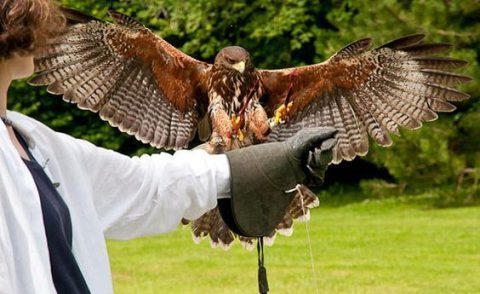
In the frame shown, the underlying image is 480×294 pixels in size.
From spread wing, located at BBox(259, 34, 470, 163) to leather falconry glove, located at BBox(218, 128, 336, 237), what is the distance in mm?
3102

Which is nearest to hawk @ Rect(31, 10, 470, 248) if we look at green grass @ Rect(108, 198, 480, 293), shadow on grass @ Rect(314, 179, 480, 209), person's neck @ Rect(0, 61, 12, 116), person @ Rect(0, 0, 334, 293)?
green grass @ Rect(108, 198, 480, 293)

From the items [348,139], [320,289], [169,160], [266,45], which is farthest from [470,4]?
[169,160]

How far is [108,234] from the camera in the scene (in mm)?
3406

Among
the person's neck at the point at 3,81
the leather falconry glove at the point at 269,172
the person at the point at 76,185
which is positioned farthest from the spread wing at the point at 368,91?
the person's neck at the point at 3,81

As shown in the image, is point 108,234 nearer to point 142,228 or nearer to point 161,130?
point 142,228

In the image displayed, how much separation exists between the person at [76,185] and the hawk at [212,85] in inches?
124

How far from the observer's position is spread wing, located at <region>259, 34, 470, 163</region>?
22.2 feet

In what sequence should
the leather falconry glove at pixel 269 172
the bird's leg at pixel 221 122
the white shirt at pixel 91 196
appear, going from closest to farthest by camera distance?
1. the white shirt at pixel 91 196
2. the leather falconry glove at pixel 269 172
3. the bird's leg at pixel 221 122

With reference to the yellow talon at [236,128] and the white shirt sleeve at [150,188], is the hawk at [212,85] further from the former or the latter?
the white shirt sleeve at [150,188]

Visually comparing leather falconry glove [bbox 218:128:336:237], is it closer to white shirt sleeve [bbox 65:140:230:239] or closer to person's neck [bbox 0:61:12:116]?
white shirt sleeve [bbox 65:140:230:239]

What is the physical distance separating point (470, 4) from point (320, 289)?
751 cm

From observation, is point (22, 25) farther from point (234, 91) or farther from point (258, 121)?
point (234, 91)

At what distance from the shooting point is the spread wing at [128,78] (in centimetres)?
684

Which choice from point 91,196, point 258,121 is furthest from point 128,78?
point 91,196
